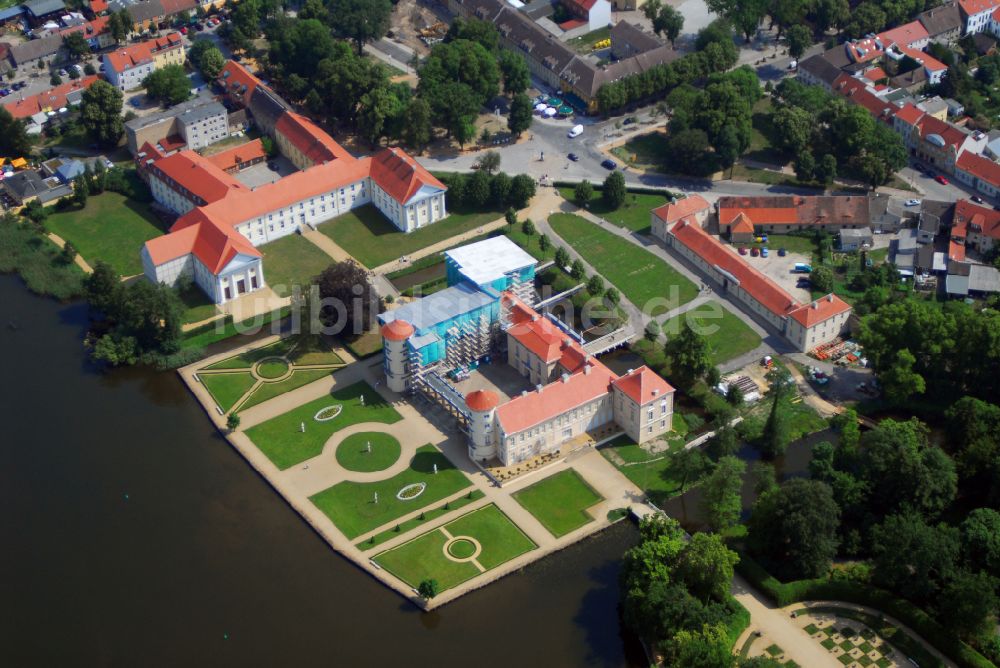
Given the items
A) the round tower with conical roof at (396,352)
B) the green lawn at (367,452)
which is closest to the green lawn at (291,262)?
the round tower with conical roof at (396,352)

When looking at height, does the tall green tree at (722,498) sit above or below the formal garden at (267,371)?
above

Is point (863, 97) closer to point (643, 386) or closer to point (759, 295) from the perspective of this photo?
point (759, 295)

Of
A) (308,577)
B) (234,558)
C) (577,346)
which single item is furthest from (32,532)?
(577,346)

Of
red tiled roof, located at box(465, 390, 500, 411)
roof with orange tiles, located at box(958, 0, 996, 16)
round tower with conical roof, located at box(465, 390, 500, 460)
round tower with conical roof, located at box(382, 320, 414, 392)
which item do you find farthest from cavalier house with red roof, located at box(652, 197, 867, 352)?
roof with orange tiles, located at box(958, 0, 996, 16)

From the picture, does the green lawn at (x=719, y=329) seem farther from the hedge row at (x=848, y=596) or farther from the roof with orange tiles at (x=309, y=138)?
the roof with orange tiles at (x=309, y=138)

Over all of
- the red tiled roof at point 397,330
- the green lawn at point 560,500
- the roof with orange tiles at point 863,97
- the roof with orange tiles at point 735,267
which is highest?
the roof with orange tiles at point 863,97

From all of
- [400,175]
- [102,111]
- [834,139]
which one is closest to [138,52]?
[102,111]

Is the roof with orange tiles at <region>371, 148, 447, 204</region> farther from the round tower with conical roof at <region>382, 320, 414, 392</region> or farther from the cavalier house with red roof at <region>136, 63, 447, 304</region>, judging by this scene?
the round tower with conical roof at <region>382, 320, 414, 392</region>
